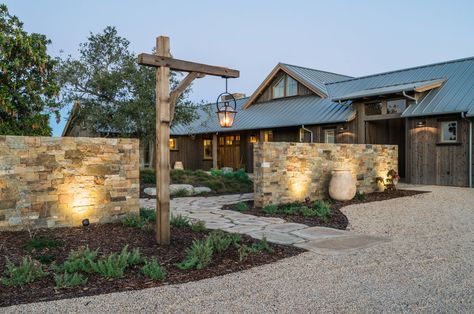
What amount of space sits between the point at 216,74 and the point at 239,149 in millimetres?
16482

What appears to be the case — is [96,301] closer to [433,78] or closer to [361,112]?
[361,112]

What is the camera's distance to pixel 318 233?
640cm

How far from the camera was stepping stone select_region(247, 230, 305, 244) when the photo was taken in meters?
5.80

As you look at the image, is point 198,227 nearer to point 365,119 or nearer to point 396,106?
point 365,119

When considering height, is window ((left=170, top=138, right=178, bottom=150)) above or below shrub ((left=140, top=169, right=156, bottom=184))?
above

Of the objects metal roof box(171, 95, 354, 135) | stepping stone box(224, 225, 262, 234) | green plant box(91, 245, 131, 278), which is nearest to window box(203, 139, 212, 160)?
metal roof box(171, 95, 354, 135)

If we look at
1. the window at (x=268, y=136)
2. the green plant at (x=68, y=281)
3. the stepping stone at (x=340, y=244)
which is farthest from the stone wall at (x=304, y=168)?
the window at (x=268, y=136)

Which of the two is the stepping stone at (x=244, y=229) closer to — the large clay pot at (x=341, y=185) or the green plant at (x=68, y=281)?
the green plant at (x=68, y=281)

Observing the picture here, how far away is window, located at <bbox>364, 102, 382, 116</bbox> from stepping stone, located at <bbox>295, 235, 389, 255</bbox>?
11401 mm

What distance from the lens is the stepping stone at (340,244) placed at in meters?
5.24

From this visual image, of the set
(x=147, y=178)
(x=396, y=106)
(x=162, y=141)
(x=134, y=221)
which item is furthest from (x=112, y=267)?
(x=396, y=106)

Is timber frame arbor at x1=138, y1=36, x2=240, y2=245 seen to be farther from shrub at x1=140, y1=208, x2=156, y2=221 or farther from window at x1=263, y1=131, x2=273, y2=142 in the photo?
window at x1=263, y1=131, x2=273, y2=142

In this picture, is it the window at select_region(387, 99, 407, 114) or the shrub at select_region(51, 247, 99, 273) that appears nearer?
the shrub at select_region(51, 247, 99, 273)

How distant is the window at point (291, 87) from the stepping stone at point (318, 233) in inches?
612
